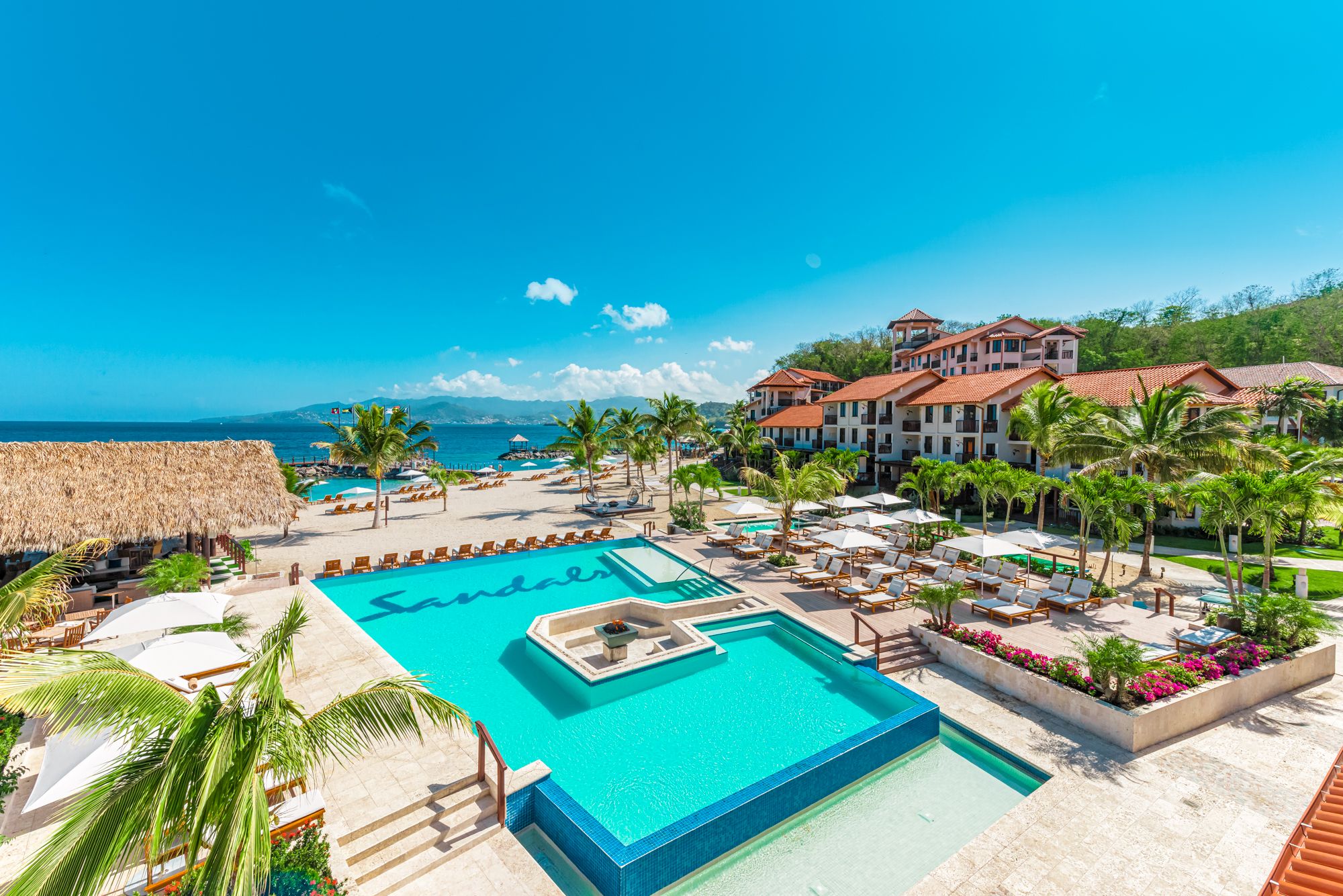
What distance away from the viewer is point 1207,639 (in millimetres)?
11953

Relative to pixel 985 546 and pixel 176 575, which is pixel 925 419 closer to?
pixel 985 546

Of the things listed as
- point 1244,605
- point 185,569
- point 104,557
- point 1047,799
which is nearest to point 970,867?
point 1047,799

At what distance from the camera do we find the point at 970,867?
6898mm

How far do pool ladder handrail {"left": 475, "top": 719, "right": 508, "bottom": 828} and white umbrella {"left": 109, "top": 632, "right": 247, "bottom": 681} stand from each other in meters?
4.29

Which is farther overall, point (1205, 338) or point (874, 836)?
point (1205, 338)

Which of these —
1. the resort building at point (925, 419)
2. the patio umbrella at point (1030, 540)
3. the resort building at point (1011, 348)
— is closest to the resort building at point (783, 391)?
the resort building at point (1011, 348)

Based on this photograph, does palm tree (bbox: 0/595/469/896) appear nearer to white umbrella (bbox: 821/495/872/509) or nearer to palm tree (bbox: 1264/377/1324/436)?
white umbrella (bbox: 821/495/872/509)

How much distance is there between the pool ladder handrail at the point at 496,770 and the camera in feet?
25.1

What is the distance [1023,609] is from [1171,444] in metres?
8.85

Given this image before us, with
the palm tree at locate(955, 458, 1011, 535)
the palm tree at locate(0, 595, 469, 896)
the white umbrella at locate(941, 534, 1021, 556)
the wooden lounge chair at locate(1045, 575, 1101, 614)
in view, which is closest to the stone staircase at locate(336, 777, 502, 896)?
the palm tree at locate(0, 595, 469, 896)

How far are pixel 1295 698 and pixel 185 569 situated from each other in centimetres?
2529

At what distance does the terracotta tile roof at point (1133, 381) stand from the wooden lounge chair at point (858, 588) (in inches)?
793

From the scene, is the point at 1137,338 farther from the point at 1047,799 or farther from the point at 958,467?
the point at 1047,799

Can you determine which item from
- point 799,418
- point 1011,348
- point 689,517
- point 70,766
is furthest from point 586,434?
point 1011,348
